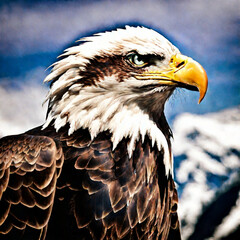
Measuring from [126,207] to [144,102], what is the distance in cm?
43

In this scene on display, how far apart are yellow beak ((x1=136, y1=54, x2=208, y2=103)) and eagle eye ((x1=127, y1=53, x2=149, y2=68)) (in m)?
0.04

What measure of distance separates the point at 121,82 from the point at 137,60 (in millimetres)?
113

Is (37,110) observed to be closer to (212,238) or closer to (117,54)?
(117,54)

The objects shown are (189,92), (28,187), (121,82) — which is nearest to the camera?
(28,187)

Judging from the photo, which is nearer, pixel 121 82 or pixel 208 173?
pixel 121 82

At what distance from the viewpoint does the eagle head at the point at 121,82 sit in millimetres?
1075

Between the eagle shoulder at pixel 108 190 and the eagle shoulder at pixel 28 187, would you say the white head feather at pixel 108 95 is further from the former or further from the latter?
the eagle shoulder at pixel 28 187

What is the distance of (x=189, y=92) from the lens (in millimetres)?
1466

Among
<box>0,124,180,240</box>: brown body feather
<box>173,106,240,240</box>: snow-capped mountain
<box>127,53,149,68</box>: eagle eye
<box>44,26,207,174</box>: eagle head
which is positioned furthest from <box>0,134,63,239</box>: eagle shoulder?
<box>173,106,240,240</box>: snow-capped mountain

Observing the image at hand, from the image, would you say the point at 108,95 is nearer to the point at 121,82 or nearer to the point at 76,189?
the point at 121,82

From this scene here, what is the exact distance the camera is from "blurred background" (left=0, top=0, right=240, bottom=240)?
148cm

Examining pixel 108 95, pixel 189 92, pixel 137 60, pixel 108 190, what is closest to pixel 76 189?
pixel 108 190

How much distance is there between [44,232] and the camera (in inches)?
37.5

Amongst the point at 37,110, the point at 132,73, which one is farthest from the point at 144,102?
the point at 37,110
